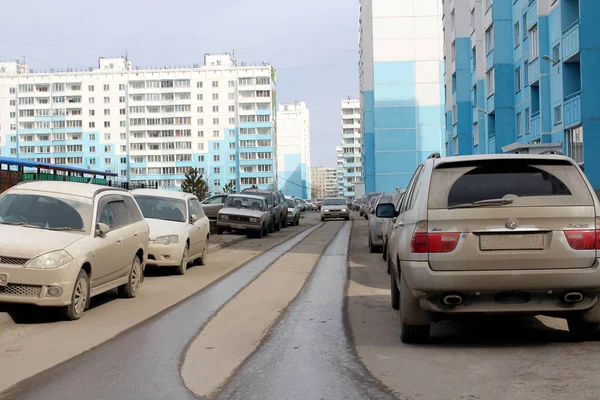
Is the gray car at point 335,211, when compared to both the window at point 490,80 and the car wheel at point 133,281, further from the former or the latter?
the car wheel at point 133,281

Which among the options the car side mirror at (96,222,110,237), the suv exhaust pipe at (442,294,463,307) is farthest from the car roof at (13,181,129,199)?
the suv exhaust pipe at (442,294,463,307)

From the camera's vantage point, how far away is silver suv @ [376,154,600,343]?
21.2 feet

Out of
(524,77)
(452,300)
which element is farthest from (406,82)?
(452,300)

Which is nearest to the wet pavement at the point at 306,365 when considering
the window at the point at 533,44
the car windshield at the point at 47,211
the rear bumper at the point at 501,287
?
the rear bumper at the point at 501,287

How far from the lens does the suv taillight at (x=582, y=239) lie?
648 centimetres

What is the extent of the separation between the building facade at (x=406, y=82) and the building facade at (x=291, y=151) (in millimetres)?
82529

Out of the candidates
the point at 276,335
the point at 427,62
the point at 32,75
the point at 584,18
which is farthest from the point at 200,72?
the point at 276,335

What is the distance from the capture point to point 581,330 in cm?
707

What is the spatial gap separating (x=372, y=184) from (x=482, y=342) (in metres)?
88.0

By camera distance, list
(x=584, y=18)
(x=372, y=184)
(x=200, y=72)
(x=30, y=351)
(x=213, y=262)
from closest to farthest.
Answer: (x=30, y=351) → (x=213, y=262) → (x=584, y=18) → (x=372, y=184) → (x=200, y=72)

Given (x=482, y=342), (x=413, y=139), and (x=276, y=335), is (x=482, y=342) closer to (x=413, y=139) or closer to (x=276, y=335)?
(x=276, y=335)

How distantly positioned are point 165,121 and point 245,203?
105 meters

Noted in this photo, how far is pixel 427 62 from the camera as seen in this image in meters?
83.7

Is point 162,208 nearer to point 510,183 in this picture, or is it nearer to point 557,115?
point 510,183
